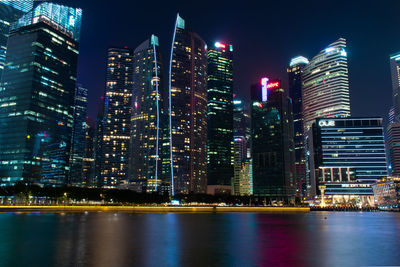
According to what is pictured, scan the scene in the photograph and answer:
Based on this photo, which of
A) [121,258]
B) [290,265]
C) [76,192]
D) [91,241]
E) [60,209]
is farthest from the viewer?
[76,192]

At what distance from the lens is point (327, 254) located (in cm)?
4169

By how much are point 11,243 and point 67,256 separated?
606 inches

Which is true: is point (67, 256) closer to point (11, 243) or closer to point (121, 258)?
point (121, 258)

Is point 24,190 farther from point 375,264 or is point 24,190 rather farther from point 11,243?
point 375,264

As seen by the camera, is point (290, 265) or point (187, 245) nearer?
point (290, 265)

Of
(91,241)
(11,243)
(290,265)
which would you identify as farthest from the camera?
(91,241)

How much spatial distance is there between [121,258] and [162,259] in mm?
4246

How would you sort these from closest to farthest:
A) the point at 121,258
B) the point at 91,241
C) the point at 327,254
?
the point at 121,258
the point at 327,254
the point at 91,241

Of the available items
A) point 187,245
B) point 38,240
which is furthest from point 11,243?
point 187,245

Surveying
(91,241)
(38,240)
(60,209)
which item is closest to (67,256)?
(91,241)

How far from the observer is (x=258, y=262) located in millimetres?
35438

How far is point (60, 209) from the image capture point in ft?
551

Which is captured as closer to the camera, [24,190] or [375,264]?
[375,264]

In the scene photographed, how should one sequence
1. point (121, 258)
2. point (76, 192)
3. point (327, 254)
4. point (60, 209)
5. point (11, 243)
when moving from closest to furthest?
1. point (121, 258)
2. point (327, 254)
3. point (11, 243)
4. point (60, 209)
5. point (76, 192)
